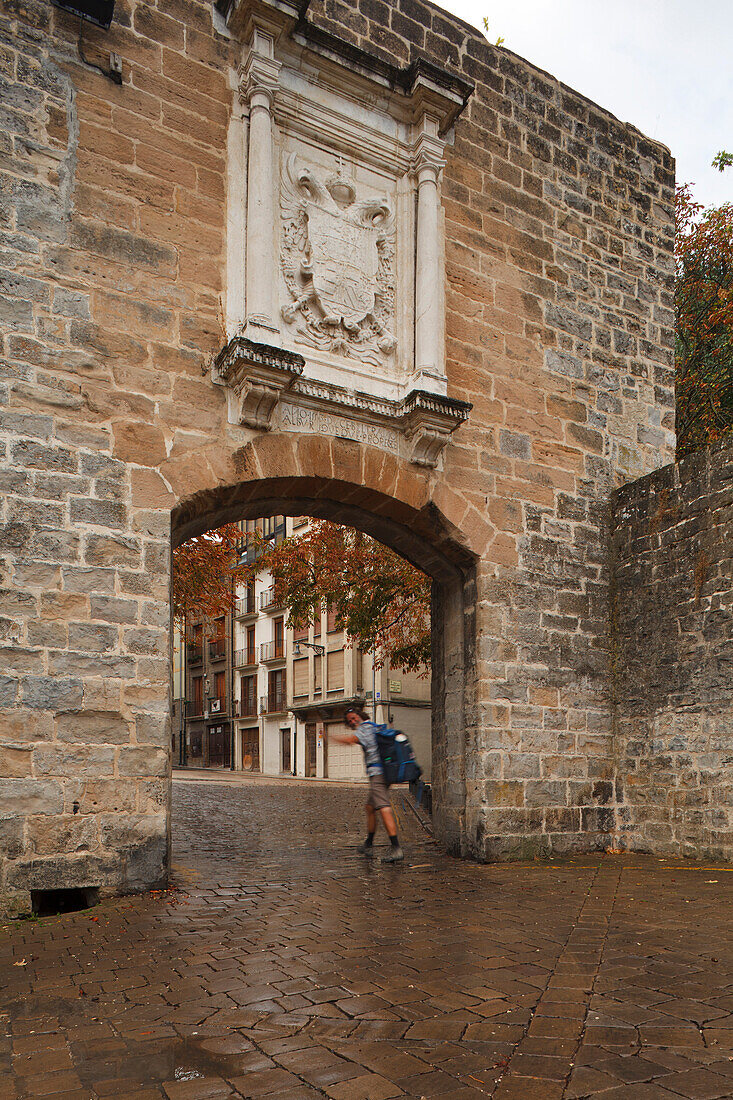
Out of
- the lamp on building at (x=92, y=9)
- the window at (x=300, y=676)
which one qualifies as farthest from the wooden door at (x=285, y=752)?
the lamp on building at (x=92, y=9)

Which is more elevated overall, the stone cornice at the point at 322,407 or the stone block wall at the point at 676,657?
the stone cornice at the point at 322,407

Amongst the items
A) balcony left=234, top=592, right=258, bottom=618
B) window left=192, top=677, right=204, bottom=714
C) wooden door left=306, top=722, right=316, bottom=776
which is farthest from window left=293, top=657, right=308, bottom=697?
window left=192, top=677, right=204, bottom=714

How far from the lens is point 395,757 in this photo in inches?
283

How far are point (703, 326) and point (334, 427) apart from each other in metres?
11.4

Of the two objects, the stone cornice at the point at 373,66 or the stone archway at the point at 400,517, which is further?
the stone cornice at the point at 373,66

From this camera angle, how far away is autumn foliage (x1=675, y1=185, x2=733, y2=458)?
15281mm

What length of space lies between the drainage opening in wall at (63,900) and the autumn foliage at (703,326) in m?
12.8

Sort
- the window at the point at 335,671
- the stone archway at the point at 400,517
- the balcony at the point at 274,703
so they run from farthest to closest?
1. the balcony at the point at 274,703
2. the window at the point at 335,671
3. the stone archway at the point at 400,517

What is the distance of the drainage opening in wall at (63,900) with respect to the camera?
5.05 m

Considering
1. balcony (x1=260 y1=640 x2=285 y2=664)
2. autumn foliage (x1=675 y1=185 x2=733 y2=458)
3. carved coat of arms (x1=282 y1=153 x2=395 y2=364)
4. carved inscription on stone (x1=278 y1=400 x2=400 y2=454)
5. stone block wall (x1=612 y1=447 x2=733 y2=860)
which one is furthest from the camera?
balcony (x1=260 y1=640 x2=285 y2=664)

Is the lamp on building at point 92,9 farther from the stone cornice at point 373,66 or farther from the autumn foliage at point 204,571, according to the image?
the autumn foliage at point 204,571

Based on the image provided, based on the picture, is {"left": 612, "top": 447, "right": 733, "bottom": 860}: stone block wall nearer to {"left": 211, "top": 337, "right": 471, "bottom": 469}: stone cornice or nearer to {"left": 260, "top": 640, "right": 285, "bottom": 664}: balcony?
{"left": 211, "top": 337, "right": 471, "bottom": 469}: stone cornice

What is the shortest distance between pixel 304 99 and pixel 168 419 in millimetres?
2991

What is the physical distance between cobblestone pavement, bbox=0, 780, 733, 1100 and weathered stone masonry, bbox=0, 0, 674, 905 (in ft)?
3.74
